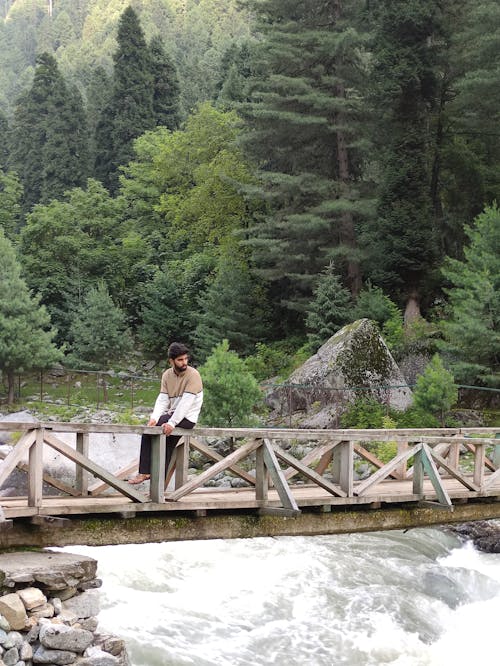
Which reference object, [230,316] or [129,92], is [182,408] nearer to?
[230,316]

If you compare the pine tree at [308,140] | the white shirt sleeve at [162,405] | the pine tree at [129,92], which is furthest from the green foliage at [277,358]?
the pine tree at [129,92]

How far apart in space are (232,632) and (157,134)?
141 feet

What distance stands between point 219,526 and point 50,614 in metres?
2.17

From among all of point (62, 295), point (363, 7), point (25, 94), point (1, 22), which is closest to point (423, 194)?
point (363, 7)

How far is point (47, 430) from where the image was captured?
358 inches

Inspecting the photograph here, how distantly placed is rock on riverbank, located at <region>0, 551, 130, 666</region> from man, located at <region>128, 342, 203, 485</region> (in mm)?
1252

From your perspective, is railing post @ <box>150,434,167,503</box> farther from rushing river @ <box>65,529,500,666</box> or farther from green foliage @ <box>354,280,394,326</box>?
green foliage @ <box>354,280,394,326</box>

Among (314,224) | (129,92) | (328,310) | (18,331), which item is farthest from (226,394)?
(129,92)

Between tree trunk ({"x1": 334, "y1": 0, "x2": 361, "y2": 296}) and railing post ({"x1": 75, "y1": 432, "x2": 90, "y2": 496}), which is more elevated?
tree trunk ({"x1": 334, "y1": 0, "x2": 361, "y2": 296})

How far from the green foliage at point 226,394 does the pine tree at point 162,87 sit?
121 feet

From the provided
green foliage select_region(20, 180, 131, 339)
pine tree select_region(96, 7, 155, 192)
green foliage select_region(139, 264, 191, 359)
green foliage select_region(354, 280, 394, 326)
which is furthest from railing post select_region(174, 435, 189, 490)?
pine tree select_region(96, 7, 155, 192)

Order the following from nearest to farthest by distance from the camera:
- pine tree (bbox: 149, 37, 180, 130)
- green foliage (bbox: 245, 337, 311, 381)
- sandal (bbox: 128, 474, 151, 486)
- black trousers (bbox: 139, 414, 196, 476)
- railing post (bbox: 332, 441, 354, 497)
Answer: black trousers (bbox: 139, 414, 196, 476) → sandal (bbox: 128, 474, 151, 486) → railing post (bbox: 332, 441, 354, 497) → green foliage (bbox: 245, 337, 311, 381) → pine tree (bbox: 149, 37, 180, 130)

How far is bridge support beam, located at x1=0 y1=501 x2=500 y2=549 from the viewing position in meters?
9.30

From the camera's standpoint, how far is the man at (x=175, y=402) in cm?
980
